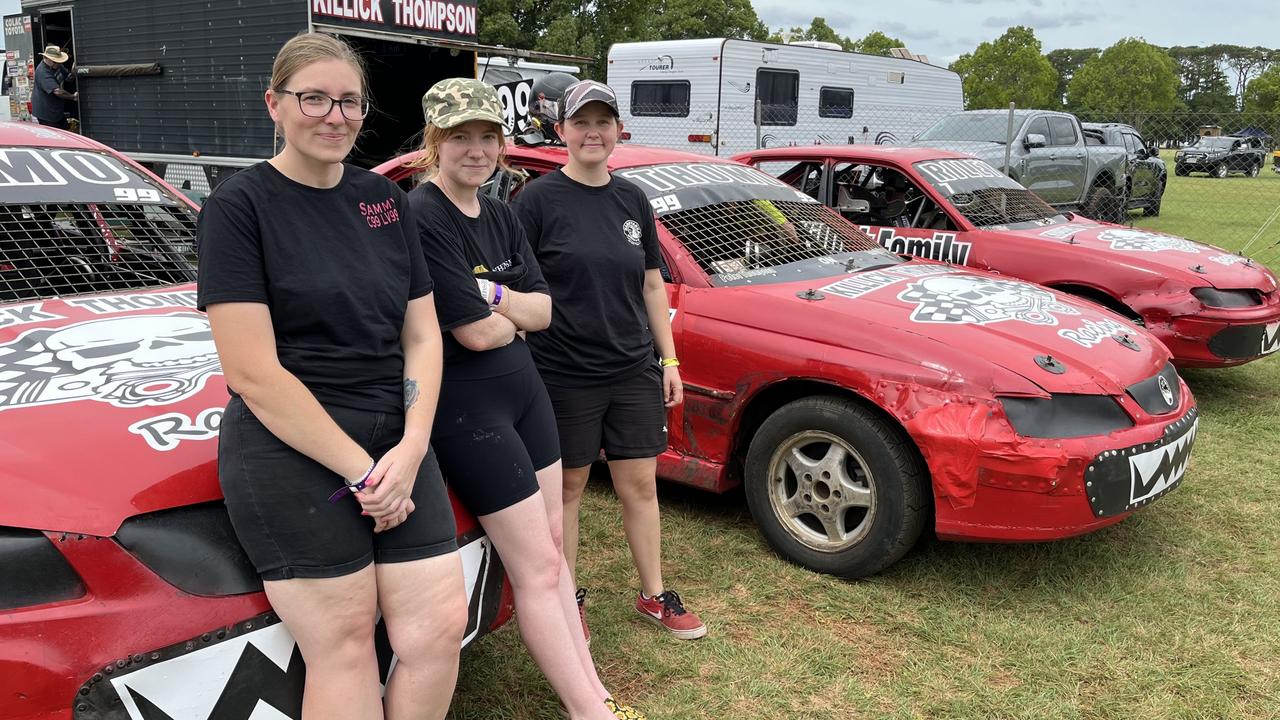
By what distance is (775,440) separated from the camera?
3684 mm

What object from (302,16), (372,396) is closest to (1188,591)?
(372,396)

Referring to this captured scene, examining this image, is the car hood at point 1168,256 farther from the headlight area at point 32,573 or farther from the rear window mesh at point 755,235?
the headlight area at point 32,573

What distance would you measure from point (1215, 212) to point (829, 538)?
734 inches

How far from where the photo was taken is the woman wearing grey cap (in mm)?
2840

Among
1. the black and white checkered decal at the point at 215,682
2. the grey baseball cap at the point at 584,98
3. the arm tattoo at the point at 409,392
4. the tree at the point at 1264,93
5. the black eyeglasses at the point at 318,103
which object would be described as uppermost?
the tree at the point at 1264,93

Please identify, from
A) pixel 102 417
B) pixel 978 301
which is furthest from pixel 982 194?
pixel 102 417

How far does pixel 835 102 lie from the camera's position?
52.0 feet

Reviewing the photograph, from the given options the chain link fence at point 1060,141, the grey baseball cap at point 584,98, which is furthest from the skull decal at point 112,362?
the chain link fence at point 1060,141

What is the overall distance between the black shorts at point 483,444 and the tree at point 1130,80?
63.3 m

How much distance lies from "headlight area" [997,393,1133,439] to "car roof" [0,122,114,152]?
11.2ft

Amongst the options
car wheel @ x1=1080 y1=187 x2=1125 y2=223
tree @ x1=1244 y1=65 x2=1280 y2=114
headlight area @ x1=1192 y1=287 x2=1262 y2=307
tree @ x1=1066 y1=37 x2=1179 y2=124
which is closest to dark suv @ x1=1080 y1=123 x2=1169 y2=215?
car wheel @ x1=1080 y1=187 x2=1125 y2=223

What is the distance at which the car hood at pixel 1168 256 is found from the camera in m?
5.68

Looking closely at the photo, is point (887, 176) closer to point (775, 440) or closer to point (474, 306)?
point (775, 440)

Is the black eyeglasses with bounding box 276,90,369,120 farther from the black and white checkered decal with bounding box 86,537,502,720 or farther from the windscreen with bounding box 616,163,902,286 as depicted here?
the windscreen with bounding box 616,163,902,286
